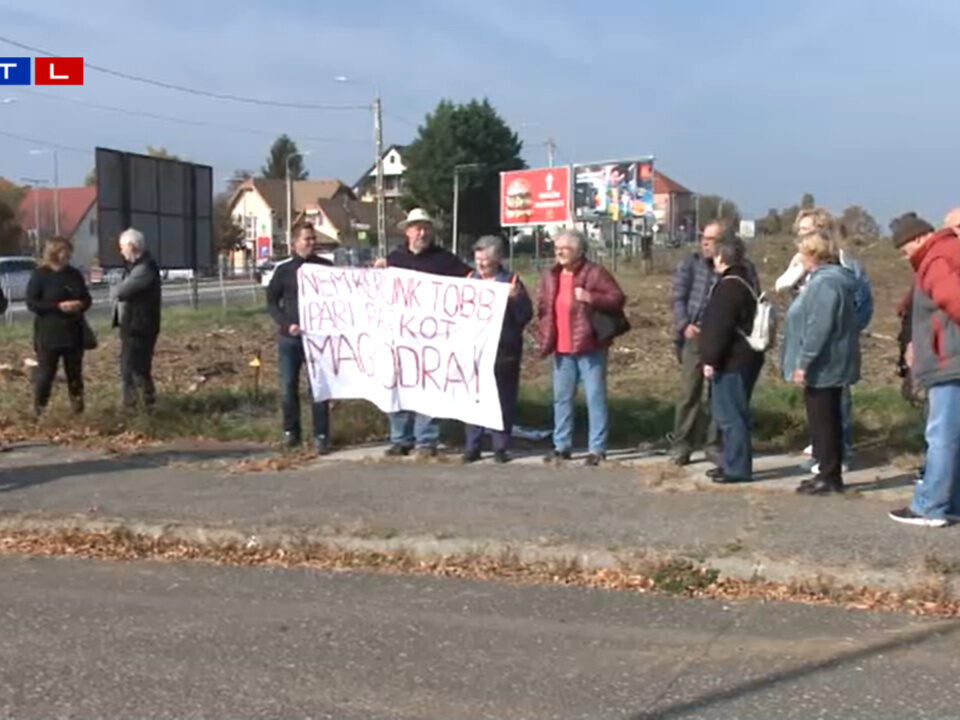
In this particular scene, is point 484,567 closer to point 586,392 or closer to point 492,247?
point 586,392

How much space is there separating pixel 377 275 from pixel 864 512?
13.9 feet

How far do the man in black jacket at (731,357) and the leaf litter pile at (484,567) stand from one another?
1.93 m

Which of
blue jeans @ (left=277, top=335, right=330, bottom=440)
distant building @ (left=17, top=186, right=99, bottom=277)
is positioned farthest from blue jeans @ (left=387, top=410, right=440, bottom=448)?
distant building @ (left=17, top=186, right=99, bottom=277)

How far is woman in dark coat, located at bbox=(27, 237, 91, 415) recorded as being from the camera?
1056cm

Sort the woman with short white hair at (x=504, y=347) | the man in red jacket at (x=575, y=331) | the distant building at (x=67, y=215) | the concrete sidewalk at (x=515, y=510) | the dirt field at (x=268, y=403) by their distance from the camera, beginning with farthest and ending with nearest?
1. the distant building at (x=67, y=215)
2. the dirt field at (x=268, y=403)
3. the woman with short white hair at (x=504, y=347)
4. the man in red jacket at (x=575, y=331)
5. the concrete sidewalk at (x=515, y=510)

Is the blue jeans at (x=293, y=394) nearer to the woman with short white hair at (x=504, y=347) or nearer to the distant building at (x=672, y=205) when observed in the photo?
the woman with short white hair at (x=504, y=347)

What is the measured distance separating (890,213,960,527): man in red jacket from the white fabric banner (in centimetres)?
318

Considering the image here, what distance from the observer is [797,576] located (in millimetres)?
6035

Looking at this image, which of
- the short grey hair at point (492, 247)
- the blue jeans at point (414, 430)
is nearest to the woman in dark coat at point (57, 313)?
the blue jeans at point (414, 430)

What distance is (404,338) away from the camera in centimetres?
953

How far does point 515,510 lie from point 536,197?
66.9 metres

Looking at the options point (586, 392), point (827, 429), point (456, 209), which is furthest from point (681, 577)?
point (456, 209)

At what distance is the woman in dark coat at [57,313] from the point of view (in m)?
10.6

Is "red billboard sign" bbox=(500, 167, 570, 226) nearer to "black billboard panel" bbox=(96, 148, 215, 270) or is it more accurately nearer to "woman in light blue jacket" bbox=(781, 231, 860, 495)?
"black billboard panel" bbox=(96, 148, 215, 270)
